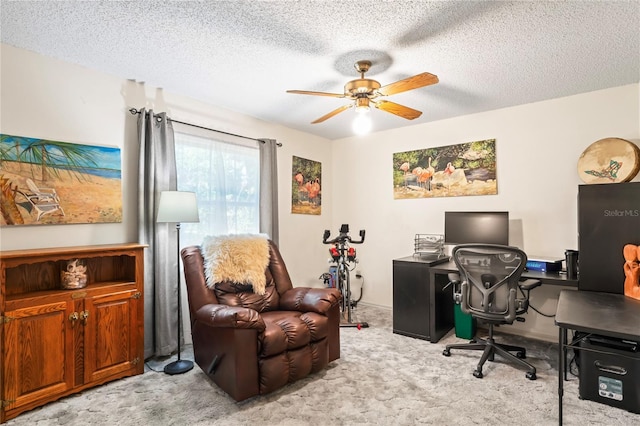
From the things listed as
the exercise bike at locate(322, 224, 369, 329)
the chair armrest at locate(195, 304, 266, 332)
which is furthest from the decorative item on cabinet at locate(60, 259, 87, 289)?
the exercise bike at locate(322, 224, 369, 329)

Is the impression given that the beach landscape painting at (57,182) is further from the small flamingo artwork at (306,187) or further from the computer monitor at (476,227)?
the computer monitor at (476,227)

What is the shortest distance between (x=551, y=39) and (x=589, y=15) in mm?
278

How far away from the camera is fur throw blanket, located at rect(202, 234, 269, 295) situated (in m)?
2.82

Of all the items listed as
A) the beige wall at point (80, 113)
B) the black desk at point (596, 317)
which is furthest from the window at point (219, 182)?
the black desk at point (596, 317)

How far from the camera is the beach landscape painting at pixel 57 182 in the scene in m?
2.38

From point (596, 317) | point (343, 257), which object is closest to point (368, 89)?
point (596, 317)

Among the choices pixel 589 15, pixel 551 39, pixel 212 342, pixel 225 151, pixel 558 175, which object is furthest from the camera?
pixel 225 151

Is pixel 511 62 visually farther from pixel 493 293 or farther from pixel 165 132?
pixel 165 132

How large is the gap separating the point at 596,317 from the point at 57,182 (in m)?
3.68

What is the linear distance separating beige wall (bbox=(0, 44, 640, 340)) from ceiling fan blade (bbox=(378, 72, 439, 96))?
199 cm

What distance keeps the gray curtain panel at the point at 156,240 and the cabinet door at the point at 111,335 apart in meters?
0.29

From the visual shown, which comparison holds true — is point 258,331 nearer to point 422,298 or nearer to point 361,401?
point 361,401

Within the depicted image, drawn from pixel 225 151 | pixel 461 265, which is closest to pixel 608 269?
pixel 461 265

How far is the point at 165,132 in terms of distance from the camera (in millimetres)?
3137
